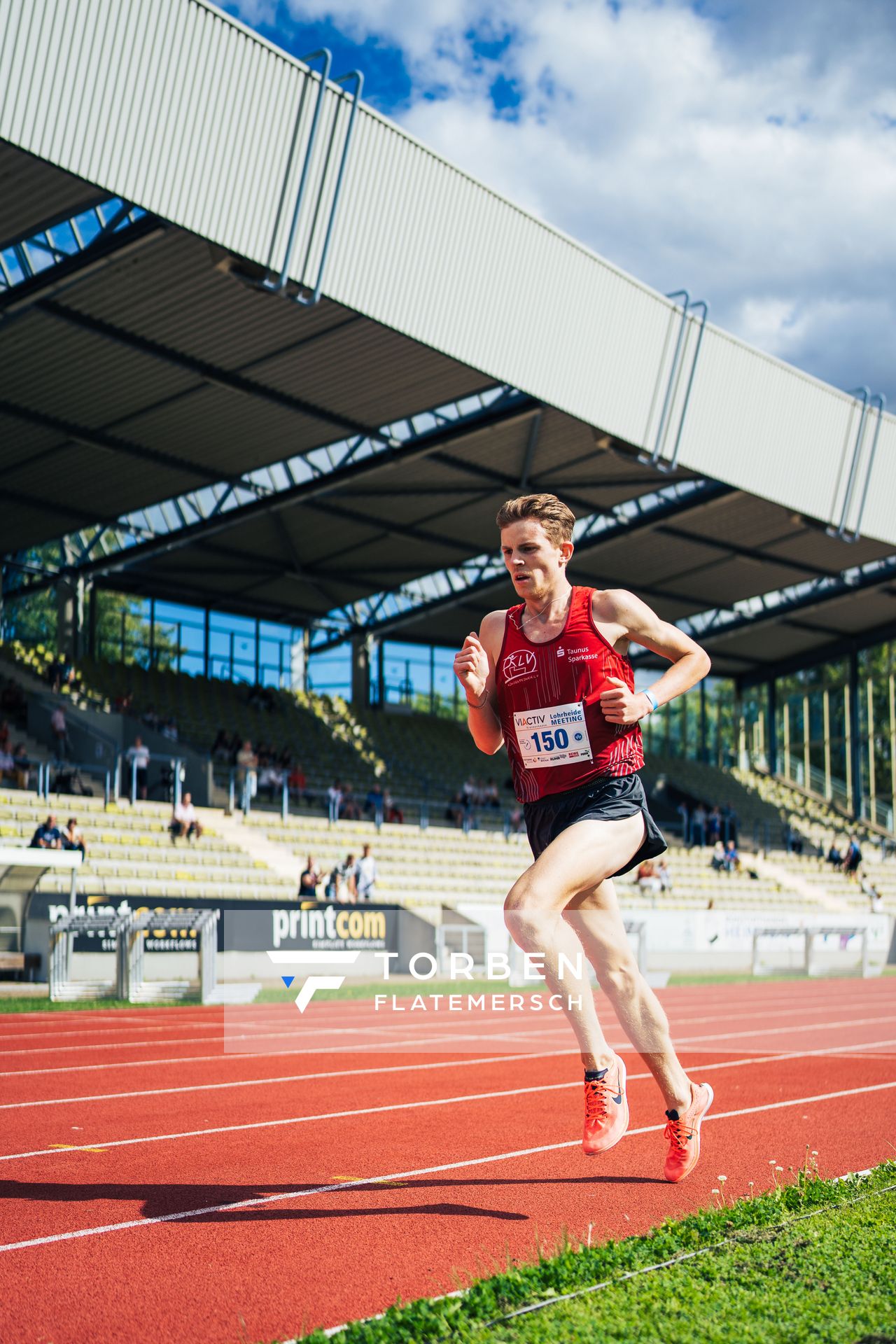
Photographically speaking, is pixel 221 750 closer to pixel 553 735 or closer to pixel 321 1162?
pixel 321 1162

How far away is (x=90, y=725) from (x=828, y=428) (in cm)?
1786

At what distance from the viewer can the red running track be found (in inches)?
146

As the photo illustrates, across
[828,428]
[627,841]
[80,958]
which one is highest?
[828,428]

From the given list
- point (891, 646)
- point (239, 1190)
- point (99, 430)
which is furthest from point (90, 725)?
point (891, 646)

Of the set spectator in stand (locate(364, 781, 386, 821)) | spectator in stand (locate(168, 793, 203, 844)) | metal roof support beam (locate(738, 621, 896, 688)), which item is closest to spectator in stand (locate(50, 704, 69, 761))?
spectator in stand (locate(168, 793, 203, 844))

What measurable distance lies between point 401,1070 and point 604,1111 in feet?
17.7

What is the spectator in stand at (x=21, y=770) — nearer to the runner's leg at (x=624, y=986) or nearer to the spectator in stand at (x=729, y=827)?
the runner's leg at (x=624, y=986)

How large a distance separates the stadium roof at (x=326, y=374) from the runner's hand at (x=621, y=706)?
1436 centimetres

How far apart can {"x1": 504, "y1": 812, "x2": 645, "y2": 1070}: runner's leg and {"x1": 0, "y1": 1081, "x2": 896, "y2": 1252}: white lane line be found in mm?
1118

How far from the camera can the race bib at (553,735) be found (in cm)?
475

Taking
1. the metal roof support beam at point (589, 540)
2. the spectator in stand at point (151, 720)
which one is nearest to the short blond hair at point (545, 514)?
the metal roof support beam at point (589, 540)

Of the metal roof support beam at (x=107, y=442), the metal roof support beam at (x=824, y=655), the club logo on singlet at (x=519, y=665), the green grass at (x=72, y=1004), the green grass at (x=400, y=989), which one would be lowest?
the green grass at (x=72, y=1004)

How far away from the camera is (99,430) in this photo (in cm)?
2625

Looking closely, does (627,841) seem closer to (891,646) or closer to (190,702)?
(190,702)
